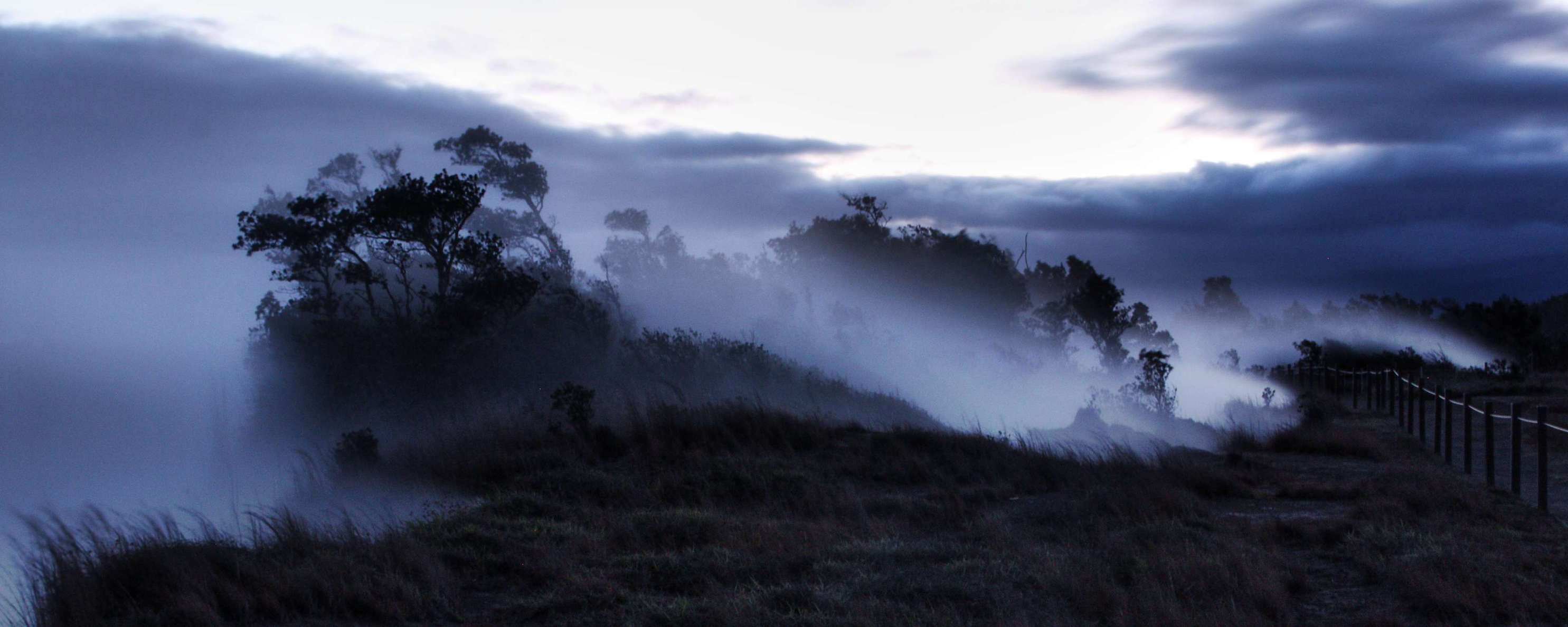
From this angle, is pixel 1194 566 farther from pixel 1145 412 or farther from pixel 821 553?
pixel 1145 412

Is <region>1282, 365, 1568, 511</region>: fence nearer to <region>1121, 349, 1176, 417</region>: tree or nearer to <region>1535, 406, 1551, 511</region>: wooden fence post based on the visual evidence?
<region>1535, 406, 1551, 511</region>: wooden fence post

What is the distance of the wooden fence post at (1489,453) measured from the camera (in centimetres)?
1159

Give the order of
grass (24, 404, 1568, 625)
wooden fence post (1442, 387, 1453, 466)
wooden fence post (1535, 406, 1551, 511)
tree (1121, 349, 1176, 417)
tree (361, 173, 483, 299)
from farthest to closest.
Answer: tree (1121, 349, 1176, 417)
tree (361, 173, 483, 299)
wooden fence post (1442, 387, 1453, 466)
wooden fence post (1535, 406, 1551, 511)
grass (24, 404, 1568, 625)

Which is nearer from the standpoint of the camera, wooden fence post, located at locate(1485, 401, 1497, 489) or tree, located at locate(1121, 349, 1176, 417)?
wooden fence post, located at locate(1485, 401, 1497, 489)

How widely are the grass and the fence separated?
663mm

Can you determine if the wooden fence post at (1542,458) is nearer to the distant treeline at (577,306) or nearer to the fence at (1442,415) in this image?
the fence at (1442,415)

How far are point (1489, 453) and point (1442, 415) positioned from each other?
10.7 meters

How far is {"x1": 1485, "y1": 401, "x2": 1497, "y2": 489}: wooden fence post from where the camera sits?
11589mm

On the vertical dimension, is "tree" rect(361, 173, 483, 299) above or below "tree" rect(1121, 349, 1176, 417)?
above

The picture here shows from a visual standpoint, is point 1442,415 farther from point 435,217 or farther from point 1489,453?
point 435,217

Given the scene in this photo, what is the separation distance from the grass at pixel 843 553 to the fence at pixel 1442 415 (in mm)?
663

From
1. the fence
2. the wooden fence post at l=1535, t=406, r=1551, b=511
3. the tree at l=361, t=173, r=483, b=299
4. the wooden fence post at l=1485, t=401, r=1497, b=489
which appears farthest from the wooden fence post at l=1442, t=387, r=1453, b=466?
the tree at l=361, t=173, r=483, b=299

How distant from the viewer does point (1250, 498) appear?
11.2 meters

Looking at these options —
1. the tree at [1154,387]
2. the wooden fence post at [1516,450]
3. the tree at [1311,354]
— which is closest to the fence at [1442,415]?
the wooden fence post at [1516,450]
